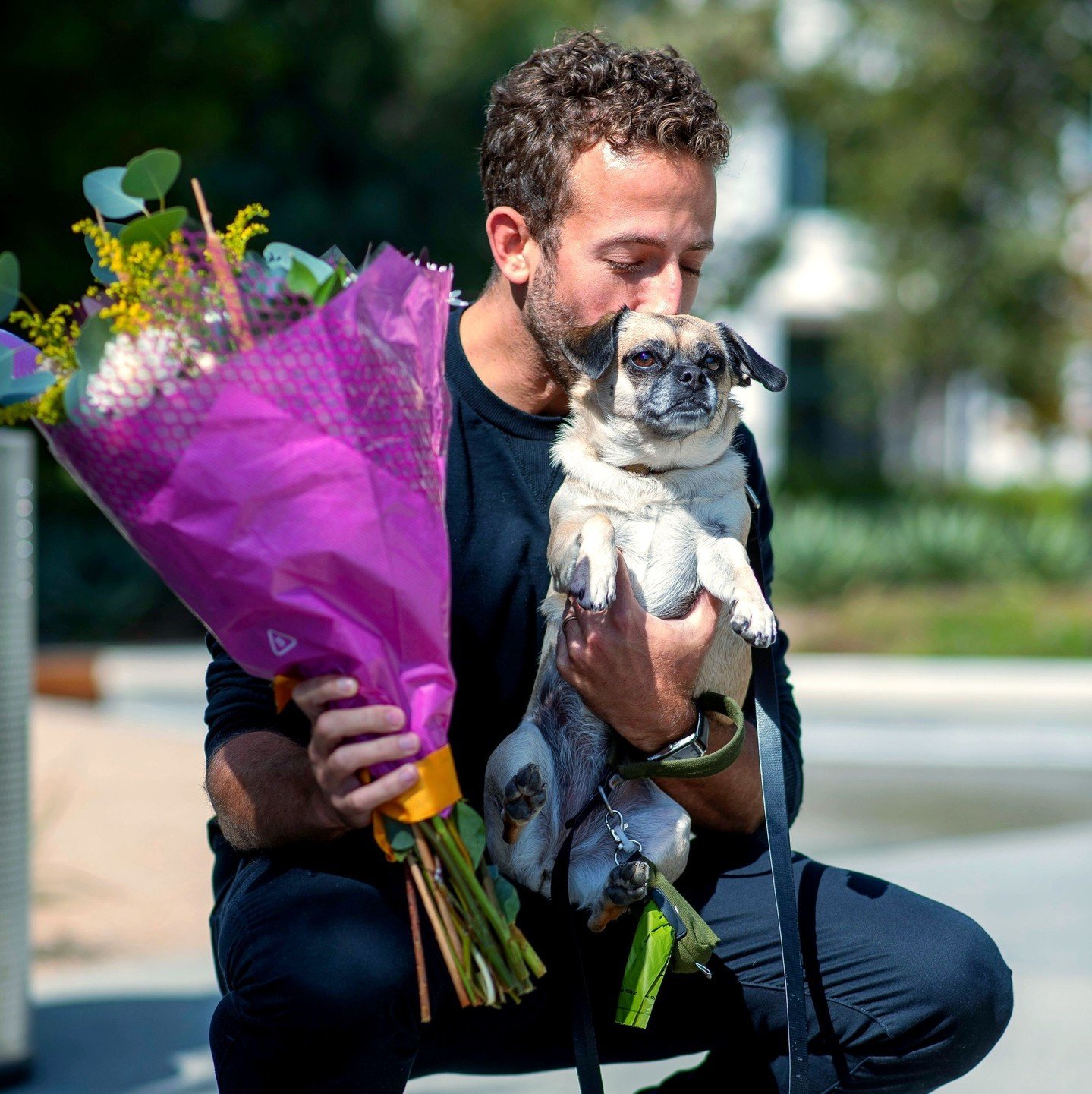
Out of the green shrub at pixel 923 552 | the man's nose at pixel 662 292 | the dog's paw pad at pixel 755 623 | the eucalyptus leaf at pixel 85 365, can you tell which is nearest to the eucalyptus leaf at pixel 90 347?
the eucalyptus leaf at pixel 85 365

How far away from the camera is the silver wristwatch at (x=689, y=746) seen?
2.41 meters

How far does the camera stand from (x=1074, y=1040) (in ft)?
13.1

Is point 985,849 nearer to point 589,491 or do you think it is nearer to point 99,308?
point 589,491

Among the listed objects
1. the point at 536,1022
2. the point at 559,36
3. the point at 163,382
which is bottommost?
the point at 536,1022

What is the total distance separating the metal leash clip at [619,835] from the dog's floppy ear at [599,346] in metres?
0.73

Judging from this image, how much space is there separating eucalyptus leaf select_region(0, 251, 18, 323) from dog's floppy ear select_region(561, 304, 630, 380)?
0.98 metres

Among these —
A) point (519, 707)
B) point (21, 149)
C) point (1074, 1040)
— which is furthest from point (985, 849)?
point (21, 149)

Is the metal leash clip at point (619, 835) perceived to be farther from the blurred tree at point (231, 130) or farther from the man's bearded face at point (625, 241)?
the blurred tree at point (231, 130)

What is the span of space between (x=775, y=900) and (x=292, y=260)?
129cm

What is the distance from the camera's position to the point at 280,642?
76.5 inches

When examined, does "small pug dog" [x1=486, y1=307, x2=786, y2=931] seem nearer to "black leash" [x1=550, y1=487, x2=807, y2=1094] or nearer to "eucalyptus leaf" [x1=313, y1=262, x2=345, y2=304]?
"black leash" [x1=550, y1=487, x2=807, y2=1094]

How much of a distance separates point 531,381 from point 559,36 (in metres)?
0.79

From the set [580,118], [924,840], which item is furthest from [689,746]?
[924,840]

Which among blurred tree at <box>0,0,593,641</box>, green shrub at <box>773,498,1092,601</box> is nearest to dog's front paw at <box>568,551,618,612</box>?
blurred tree at <box>0,0,593,641</box>
